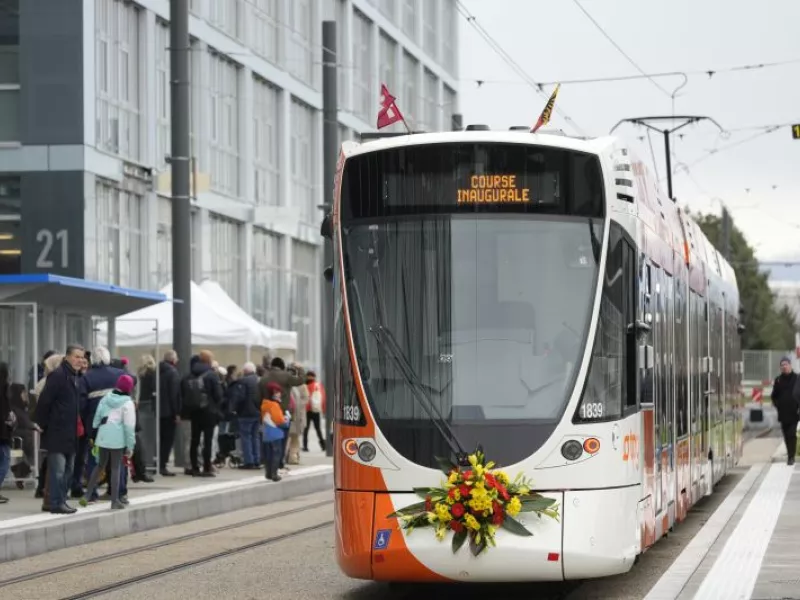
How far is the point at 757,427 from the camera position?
57.8m

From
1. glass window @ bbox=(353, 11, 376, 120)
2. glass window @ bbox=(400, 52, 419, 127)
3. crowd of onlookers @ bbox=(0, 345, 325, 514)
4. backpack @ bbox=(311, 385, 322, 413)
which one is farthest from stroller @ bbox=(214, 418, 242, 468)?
glass window @ bbox=(400, 52, 419, 127)

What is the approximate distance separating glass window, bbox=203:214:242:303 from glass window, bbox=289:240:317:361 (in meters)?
4.56

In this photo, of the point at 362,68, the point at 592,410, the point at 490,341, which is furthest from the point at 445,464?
the point at 362,68

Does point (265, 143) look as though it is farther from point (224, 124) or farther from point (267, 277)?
point (224, 124)

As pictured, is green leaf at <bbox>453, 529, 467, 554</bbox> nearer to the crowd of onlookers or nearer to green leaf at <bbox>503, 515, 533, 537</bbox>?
green leaf at <bbox>503, 515, 533, 537</bbox>

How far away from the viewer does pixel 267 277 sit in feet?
153

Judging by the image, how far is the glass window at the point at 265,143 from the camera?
45656 mm

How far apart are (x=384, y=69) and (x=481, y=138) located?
45.9m

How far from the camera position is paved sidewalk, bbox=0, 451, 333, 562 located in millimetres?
16484

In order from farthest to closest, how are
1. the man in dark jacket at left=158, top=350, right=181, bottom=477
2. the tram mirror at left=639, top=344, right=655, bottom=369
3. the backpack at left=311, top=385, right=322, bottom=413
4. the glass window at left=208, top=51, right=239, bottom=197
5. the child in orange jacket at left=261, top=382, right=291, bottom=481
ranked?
the glass window at left=208, top=51, right=239, bottom=197 < the backpack at left=311, top=385, right=322, bottom=413 < the man in dark jacket at left=158, top=350, right=181, bottom=477 < the child in orange jacket at left=261, top=382, right=291, bottom=481 < the tram mirror at left=639, top=344, right=655, bottom=369

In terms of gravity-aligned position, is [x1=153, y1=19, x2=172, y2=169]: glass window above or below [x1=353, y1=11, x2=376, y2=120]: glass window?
below

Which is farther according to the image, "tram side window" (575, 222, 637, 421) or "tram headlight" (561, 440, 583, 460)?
"tram side window" (575, 222, 637, 421)

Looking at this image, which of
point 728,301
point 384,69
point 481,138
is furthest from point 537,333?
point 384,69

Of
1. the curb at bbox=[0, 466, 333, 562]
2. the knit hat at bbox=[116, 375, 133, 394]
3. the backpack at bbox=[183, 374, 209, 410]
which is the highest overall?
the knit hat at bbox=[116, 375, 133, 394]
